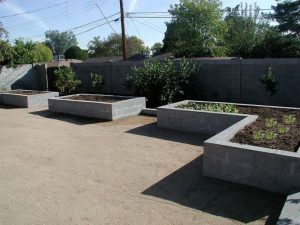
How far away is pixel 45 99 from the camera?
14133 millimetres

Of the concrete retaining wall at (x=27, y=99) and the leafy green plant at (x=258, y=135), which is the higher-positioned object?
the concrete retaining wall at (x=27, y=99)

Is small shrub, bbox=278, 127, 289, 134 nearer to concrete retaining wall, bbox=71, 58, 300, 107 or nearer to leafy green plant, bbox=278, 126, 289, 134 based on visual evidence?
leafy green plant, bbox=278, 126, 289, 134

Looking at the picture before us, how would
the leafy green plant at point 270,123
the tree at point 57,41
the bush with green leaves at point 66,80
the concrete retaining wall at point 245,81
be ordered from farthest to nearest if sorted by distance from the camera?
the tree at point 57,41 < the bush with green leaves at point 66,80 < the concrete retaining wall at point 245,81 < the leafy green plant at point 270,123

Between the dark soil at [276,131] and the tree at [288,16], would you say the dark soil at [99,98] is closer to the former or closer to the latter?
the dark soil at [276,131]

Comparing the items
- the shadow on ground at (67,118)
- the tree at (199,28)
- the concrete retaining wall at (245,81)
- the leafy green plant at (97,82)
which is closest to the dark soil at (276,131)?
the concrete retaining wall at (245,81)

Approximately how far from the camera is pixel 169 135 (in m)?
7.86

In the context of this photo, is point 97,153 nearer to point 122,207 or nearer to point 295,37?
point 122,207

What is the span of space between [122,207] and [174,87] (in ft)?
24.4

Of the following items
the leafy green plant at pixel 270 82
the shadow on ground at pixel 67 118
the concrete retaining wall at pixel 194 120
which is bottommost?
the shadow on ground at pixel 67 118

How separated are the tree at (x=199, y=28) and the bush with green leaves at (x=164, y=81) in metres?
22.8

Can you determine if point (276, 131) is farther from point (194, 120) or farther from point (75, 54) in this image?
point (75, 54)

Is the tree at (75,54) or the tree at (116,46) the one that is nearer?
the tree at (75,54)

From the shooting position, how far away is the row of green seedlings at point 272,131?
544cm

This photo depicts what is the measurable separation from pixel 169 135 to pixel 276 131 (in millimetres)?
2667
